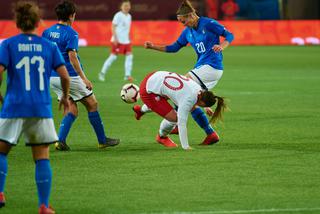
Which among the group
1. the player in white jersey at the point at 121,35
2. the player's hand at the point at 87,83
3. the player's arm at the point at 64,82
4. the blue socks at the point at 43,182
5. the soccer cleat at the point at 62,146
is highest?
the player's arm at the point at 64,82

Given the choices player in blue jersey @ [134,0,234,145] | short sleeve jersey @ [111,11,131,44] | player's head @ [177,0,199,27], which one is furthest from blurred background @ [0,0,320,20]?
player's head @ [177,0,199,27]

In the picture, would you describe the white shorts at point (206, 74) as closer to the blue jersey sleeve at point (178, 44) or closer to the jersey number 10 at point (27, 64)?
the blue jersey sleeve at point (178, 44)

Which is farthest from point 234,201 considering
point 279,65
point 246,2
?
point 246,2

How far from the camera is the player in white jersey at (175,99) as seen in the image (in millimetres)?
11844

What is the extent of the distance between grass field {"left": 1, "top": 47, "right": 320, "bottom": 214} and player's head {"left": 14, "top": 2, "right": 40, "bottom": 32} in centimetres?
176

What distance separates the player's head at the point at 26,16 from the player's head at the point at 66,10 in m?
3.69

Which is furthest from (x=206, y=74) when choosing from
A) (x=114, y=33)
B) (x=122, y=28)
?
(x=122, y=28)

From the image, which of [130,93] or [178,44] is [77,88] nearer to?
[130,93]

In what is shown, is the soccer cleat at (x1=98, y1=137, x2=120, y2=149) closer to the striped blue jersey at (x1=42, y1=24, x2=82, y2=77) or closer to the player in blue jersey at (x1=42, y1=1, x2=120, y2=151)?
the player in blue jersey at (x1=42, y1=1, x2=120, y2=151)

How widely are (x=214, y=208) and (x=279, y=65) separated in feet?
72.0

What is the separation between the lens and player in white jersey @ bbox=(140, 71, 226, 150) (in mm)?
11844

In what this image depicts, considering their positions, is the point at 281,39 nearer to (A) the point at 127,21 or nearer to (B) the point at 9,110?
(A) the point at 127,21

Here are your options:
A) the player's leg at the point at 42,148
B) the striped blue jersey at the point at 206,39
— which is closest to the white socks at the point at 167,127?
the striped blue jersey at the point at 206,39

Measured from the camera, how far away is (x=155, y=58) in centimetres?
3334
